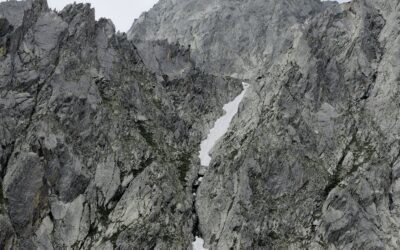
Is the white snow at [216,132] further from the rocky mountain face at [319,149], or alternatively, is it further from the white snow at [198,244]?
the white snow at [198,244]

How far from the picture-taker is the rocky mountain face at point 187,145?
1913 inches

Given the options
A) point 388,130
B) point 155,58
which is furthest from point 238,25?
point 388,130

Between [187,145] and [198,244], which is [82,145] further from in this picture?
[187,145]

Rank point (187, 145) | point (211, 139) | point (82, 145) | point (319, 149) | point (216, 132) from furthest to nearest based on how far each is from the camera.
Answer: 1. point (216, 132)
2. point (211, 139)
3. point (187, 145)
4. point (319, 149)
5. point (82, 145)

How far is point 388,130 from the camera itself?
187 ft

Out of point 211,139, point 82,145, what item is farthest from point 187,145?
point 82,145

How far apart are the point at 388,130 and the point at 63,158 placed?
128 ft

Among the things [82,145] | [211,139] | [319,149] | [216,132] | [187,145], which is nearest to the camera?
[82,145]

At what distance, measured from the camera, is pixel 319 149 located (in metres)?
58.4

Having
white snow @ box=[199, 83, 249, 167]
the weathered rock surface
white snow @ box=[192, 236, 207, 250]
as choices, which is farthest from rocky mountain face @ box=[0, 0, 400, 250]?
white snow @ box=[199, 83, 249, 167]

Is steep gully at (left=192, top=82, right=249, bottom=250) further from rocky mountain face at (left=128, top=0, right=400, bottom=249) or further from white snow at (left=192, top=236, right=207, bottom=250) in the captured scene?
rocky mountain face at (left=128, top=0, right=400, bottom=249)

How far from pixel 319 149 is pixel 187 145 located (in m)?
19.2

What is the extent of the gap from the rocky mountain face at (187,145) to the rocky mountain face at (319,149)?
0.55 feet

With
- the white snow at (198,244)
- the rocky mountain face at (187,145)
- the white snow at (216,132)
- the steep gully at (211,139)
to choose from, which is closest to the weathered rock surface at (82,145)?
the rocky mountain face at (187,145)
